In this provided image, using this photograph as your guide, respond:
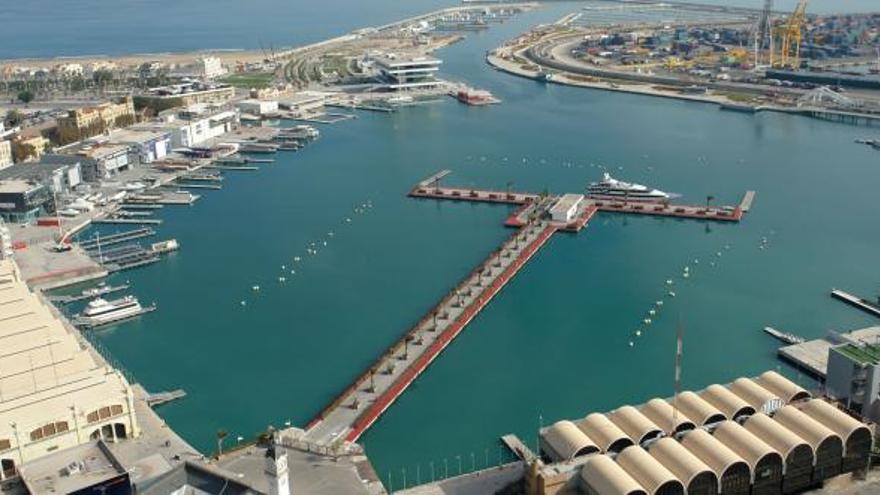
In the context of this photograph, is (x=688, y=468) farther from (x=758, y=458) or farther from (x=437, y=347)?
(x=437, y=347)

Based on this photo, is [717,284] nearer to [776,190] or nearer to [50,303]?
[776,190]

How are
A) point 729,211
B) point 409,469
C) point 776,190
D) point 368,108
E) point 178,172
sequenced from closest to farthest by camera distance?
point 409,469 → point 729,211 → point 776,190 → point 178,172 → point 368,108

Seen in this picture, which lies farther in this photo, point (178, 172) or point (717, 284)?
point (178, 172)

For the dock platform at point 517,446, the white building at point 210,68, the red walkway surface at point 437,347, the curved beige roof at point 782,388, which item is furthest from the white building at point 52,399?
the white building at point 210,68

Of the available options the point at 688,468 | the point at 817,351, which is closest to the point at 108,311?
the point at 688,468

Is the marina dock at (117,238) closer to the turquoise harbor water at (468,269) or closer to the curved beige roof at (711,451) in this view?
the turquoise harbor water at (468,269)

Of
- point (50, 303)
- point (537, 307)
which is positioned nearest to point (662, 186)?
point (537, 307)
